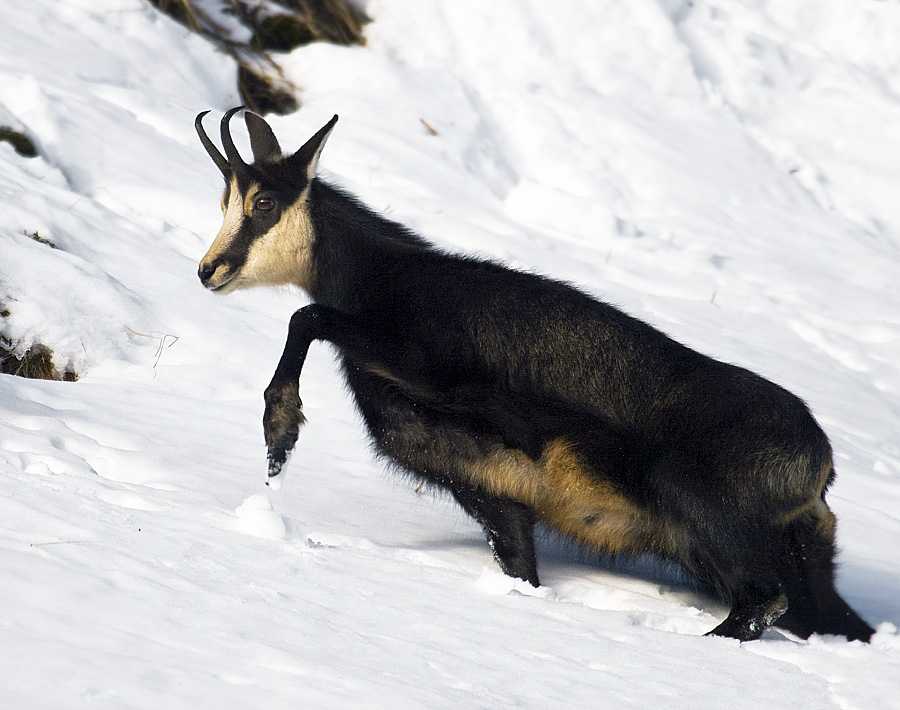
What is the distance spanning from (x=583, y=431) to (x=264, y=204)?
1.51 m

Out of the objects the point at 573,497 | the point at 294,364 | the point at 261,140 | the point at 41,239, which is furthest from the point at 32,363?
the point at 573,497

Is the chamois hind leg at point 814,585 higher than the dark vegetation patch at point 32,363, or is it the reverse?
the chamois hind leg at point 814,585

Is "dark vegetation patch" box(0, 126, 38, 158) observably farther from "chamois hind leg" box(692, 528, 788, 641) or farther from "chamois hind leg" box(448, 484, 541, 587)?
"chamois hind leg" box(692, 528, 788, 641)

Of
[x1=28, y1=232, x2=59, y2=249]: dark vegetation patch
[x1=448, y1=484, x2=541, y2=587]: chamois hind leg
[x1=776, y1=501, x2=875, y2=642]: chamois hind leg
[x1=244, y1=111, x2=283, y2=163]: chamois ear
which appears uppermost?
[x1=244, y1=111, x2=283, y2=163]: chamois ear

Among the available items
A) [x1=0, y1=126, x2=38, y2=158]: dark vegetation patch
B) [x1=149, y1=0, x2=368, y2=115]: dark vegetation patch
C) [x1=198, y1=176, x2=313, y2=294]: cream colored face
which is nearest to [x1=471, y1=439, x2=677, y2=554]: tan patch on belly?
[x1=198, y1=176, x2=313, y2=294]: cream colored face

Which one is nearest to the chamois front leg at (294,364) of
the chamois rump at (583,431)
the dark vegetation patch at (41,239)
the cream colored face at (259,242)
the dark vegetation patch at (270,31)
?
the chamois rump at (583,431)

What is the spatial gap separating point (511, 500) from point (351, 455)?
126cm

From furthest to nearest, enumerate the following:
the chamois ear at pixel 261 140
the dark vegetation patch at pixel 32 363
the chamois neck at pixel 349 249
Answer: the dark vegetation patch at pixel 32 363
the chamois ear at pixel 261 140
the chamois neck at pixel 349 249

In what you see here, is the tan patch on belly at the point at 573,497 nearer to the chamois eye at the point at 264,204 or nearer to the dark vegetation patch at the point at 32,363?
the chamois eye at the point at 264,204

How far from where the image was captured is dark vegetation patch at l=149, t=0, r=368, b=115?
9.30m

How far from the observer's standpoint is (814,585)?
3607 mm

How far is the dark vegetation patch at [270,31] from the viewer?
9297mm

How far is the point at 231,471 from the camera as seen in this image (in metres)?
4.11

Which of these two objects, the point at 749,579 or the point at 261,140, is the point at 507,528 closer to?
the point at 749,579
